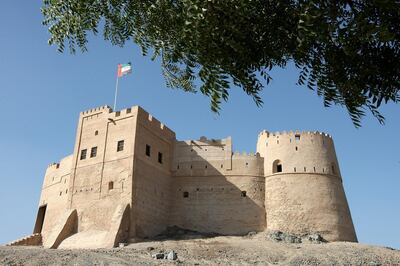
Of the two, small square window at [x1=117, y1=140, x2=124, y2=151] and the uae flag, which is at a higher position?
the uae flag

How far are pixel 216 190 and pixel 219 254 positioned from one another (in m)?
8.06

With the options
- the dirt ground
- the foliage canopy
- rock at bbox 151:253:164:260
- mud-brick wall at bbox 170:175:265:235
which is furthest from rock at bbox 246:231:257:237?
the foliage canopy

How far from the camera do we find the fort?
24562 millimetres

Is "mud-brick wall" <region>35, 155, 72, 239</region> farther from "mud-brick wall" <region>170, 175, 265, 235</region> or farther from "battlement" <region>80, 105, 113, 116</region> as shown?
"mud-brick wall" <region>170, 175, 265, 235</region>

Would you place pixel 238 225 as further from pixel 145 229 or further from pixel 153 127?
pixel 153 127

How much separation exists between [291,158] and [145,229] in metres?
11.1

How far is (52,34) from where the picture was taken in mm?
5680

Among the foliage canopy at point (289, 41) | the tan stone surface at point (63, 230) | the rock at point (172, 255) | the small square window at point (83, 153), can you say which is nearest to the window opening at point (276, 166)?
the rock at point (172, 255)

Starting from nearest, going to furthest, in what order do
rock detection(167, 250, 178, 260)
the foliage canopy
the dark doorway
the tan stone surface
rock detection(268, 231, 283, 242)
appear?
the foliage canopy, rock detection(167, 250, 178, 260), the tan stone surface, rock detection(268, 231, 283, 242), the dark doorway

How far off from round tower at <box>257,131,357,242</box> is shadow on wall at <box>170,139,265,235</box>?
943 millimetres

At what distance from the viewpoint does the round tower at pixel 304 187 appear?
26436 mm

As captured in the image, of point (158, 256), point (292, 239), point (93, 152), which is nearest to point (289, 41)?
point (158, 256)

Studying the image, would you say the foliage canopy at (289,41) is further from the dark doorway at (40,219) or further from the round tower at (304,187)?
the dark doorway at (40,219)

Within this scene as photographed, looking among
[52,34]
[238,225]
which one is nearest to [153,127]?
[238,225]
